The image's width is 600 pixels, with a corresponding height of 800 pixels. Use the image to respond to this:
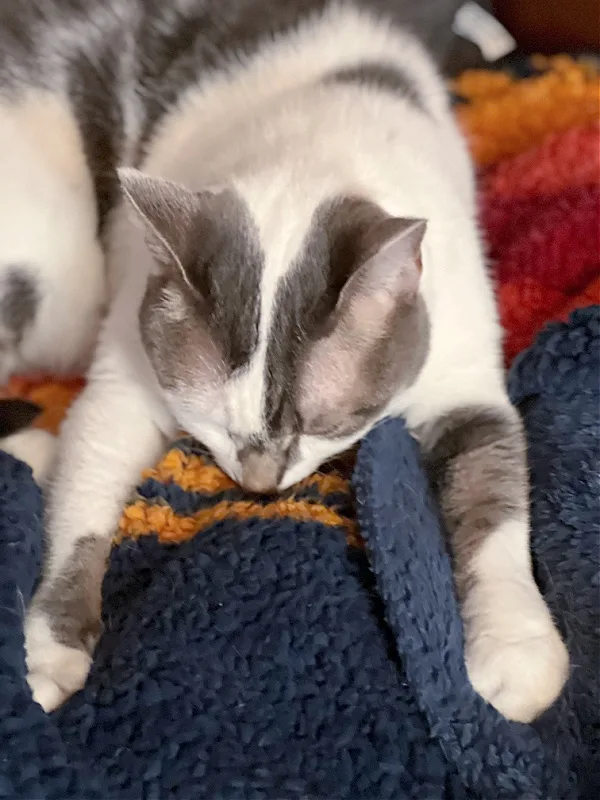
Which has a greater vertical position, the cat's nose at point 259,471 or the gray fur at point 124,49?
the gray fur at point 124,49

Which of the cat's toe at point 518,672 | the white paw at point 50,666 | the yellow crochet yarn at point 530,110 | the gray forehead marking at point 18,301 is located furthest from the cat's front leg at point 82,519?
the yellow crochet yarn at point 530,110

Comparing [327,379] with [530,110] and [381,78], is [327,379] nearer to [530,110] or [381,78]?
[381,78]

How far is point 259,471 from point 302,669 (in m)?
0.23

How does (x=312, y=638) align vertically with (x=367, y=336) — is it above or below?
below

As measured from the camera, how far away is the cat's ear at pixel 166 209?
0.92 m

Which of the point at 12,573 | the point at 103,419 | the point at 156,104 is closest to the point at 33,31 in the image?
the point at 156,104

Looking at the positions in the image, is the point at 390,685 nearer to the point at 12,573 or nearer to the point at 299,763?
the point at 299,763

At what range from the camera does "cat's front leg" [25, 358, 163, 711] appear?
1000 mm

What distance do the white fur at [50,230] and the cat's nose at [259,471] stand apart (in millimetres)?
479

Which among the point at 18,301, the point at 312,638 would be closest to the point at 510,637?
the point at 312,638

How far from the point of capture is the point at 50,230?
129 cm

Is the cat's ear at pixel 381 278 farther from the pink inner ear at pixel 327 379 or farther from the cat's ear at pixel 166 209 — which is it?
the cat's ear at pixel 166 209

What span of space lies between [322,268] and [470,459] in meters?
0.36

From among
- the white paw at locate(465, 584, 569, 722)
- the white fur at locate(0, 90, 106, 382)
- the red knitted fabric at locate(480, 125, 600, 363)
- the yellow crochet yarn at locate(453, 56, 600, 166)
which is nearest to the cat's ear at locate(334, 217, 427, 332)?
the white paw at locate(465, 584, 569, 722)
